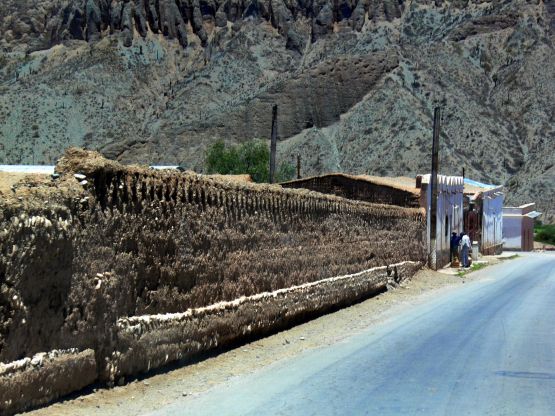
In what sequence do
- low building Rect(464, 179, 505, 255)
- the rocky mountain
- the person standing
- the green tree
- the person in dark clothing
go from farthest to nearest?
the rocky mountain → the green tree → low building Rect(464, 179, 505, 255) → the person in dark clothing → the person standing

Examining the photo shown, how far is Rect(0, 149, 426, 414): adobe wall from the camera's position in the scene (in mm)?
6945

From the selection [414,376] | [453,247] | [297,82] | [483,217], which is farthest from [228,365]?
[297,82]

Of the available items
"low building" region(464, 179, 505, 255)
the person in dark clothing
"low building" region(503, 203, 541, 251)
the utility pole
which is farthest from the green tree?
the utility pole

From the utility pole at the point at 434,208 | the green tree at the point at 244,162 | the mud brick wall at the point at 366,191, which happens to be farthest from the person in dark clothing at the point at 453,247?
the green tree at the point at 244,162

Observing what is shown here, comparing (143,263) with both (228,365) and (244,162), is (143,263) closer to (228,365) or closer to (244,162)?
(228,365)

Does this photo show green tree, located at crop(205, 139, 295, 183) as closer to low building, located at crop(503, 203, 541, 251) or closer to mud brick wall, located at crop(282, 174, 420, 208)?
low building, located at crop(503, 203, 541, 251)

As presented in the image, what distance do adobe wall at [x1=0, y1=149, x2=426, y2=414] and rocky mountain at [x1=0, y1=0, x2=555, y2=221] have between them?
6433 centimetres

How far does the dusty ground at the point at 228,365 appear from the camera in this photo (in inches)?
307

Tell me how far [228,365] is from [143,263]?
2.29 meters

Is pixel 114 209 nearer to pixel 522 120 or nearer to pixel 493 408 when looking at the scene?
pixel 493 408

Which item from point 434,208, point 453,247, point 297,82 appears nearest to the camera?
point 434,208

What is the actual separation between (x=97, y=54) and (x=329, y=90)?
38.1 metres

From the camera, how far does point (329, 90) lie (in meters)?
94.1

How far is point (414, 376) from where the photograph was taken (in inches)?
380
